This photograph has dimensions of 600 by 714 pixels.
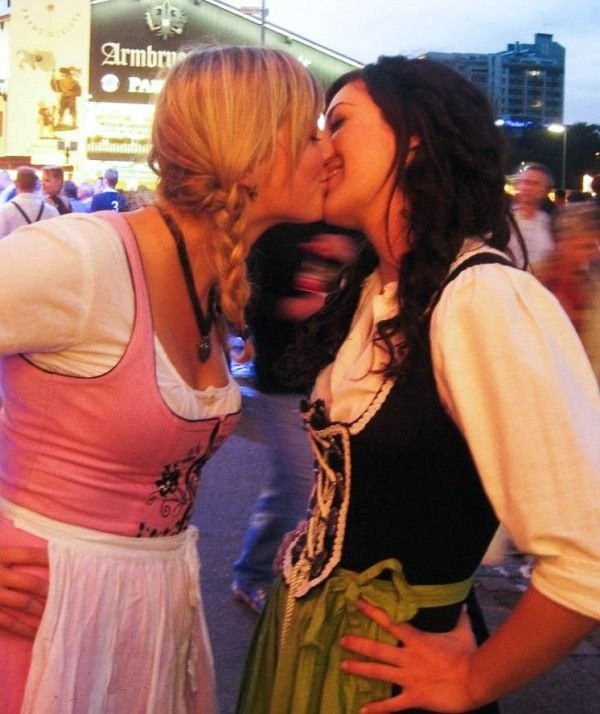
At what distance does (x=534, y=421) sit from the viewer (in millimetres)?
1349

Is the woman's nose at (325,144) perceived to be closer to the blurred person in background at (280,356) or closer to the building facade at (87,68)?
the blurred person in background at (280,356)

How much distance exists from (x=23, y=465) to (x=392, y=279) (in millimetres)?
707

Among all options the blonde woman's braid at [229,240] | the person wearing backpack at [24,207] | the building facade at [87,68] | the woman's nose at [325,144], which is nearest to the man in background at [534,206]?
the person wearing backpack at [24,207]

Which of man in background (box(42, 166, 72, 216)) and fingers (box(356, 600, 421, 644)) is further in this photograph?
man in background (box(42, 166, 72, 216))

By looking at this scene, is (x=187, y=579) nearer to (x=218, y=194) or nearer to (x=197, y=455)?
(x=197, y=455)

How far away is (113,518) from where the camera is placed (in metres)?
1.72

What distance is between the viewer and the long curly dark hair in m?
1.61

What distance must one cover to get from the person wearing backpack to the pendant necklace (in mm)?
6630

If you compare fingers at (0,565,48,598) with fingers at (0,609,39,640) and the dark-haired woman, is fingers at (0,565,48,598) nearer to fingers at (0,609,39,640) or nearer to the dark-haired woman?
fingers at (0,609,39,640)

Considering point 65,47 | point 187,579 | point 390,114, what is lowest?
point 187,579

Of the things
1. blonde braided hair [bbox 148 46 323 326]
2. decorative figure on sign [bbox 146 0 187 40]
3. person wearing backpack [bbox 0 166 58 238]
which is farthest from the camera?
decorative figure on sign [bbox 146 0 187 40]

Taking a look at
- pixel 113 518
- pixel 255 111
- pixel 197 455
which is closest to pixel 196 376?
pixel 197 455

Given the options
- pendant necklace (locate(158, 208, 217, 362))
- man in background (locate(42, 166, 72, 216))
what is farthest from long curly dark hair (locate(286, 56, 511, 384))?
man in background (locate(42, 166, 72, 216))

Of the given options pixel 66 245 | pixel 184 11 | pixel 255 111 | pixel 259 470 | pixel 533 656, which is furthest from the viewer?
pixel 184 11
